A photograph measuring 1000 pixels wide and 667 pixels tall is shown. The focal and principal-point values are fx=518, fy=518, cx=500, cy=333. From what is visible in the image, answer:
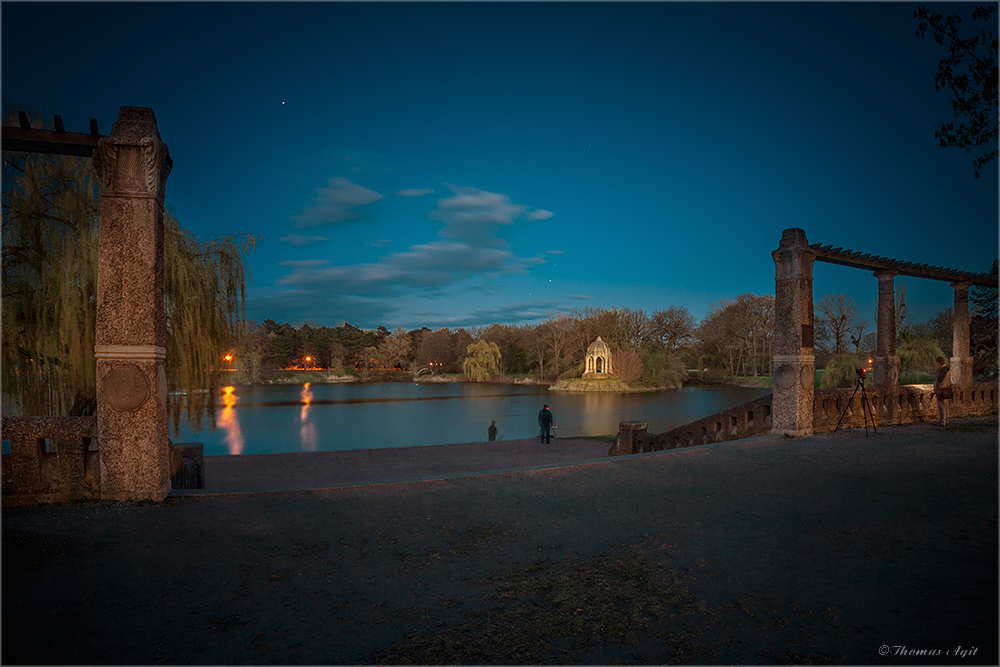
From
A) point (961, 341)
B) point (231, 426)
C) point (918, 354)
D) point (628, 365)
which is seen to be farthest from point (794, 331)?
point (628, 365)

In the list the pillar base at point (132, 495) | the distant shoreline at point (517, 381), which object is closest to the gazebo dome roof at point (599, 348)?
the distant shoreline at point (517, 381)

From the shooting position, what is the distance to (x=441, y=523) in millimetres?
4801

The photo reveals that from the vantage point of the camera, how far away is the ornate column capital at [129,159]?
5324 millimetres

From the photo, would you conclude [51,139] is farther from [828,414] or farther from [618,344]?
[618,344]

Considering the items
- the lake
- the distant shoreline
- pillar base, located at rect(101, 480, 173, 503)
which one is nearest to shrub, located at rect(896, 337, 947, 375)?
the lake

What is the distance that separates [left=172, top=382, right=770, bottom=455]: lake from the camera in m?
35.9

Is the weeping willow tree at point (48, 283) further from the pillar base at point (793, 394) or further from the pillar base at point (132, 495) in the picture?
the pillar base at point (793, 394)

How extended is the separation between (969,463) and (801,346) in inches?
125

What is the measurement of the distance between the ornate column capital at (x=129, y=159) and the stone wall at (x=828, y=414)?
436 inches

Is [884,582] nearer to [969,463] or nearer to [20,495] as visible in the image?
[969,463]

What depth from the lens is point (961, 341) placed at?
13945mm

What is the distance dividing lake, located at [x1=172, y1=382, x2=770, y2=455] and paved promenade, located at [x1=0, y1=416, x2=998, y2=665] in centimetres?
2111

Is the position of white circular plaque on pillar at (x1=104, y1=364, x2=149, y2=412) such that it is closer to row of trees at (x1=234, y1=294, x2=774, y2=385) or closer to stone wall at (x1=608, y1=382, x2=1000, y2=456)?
stone wall at (x1=608, y1=382, x2=1000, y2=456)

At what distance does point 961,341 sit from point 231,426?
45960mm
